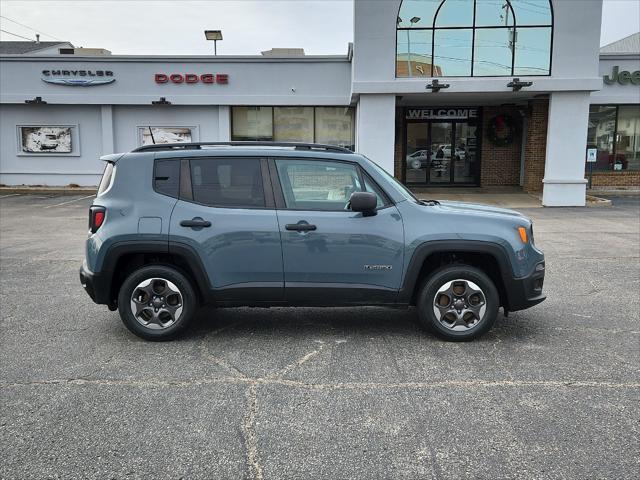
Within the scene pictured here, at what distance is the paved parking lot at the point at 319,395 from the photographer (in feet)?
10.8

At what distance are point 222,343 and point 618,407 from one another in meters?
3.27

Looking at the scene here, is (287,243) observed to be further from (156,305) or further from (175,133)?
(175,133)

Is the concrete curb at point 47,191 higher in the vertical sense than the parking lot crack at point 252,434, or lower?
higher

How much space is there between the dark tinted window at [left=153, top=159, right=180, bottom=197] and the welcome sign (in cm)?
1765

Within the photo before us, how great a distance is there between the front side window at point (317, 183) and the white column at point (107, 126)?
61.2 feet

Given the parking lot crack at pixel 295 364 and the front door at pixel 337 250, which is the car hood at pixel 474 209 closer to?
the front door at pixel 337 250

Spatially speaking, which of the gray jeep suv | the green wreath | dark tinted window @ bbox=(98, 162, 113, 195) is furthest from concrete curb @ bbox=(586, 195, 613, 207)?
dark tinted window @ bbox=(98, 162, 113, 195)

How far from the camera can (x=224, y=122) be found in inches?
861

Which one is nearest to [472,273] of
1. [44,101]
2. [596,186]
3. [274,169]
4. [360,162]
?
[360,162]

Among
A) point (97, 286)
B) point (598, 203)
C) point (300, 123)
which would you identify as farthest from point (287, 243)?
point (300, 123)

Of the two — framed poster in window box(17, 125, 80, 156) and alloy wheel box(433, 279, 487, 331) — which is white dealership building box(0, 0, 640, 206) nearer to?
framed poster in window box(17, 125, 80, 156)

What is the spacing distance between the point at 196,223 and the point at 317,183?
3.88 ft

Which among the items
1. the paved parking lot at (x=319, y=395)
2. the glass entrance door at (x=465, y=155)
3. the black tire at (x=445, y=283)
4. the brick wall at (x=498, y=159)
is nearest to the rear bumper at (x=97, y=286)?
the paved parking lot at (x=319, y=395)

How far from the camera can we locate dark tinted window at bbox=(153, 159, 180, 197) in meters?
5.38
